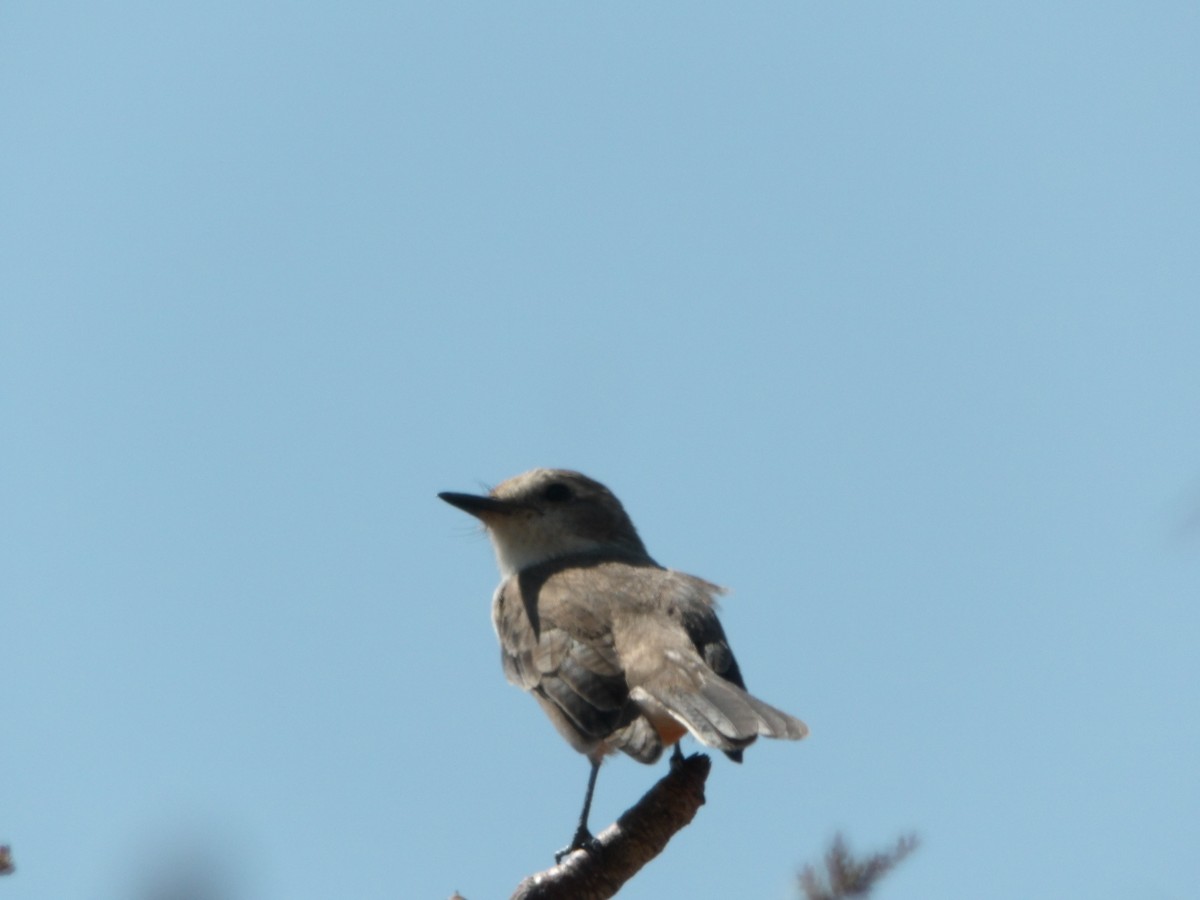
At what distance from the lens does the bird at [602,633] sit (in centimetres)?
558

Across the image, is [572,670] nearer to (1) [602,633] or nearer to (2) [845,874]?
(1) [602,633]

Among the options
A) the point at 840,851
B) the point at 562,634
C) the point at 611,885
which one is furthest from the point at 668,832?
the point at 840,851

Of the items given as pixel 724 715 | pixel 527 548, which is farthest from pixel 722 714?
pixel 527 548

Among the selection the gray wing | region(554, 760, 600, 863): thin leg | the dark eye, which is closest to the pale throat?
the dark eye

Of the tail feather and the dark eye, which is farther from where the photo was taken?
the dark eye

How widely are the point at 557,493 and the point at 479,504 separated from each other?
51 centimetres

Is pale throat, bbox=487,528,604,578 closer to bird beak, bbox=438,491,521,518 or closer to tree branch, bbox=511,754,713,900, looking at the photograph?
bird beak, bbox=438,491,521,518

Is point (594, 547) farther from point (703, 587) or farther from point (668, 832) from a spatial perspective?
point (668, 832)

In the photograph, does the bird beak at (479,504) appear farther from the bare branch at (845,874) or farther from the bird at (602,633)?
the bare branch at (845,874)

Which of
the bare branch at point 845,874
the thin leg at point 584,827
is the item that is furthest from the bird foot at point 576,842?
the bare branch at point 845,874

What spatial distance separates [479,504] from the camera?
799 cm

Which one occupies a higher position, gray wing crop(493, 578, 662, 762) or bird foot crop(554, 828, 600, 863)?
gray wing crop(493, 578, 662, 762)

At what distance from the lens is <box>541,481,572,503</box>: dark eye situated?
8258 mm

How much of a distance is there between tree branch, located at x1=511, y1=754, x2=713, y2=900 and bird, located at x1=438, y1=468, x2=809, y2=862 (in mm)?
84
